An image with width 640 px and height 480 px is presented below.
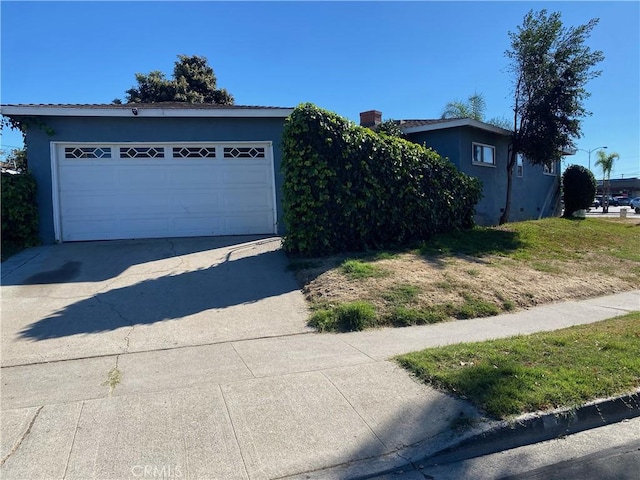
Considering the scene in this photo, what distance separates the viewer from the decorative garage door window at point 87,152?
11852mm

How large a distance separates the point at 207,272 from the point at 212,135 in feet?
16.1

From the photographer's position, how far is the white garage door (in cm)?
1181

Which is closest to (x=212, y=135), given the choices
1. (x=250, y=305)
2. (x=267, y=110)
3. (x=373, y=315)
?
(x=267, y=110)

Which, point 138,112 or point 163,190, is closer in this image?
point 138,112

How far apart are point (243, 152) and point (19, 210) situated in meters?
5.55

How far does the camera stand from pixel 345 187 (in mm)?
9797

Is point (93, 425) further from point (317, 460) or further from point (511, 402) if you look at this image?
point (511, 402)

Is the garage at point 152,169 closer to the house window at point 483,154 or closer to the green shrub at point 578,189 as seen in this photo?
the house window at point 483,154

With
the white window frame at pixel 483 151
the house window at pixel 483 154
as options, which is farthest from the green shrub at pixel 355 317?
the house window at pixel 483 154

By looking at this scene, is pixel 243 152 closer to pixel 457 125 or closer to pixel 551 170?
pixel 457 125

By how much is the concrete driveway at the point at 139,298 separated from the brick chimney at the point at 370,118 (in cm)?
925

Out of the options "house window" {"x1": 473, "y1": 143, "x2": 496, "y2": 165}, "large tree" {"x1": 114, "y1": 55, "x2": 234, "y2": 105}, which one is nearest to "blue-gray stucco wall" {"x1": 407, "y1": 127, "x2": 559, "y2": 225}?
"house window" {"x1": 473, "y1": 143, "x2": 496, "y2": 165}

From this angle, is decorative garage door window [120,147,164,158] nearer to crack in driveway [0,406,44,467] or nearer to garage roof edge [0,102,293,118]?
garage roof edge [0,102,293,118]
